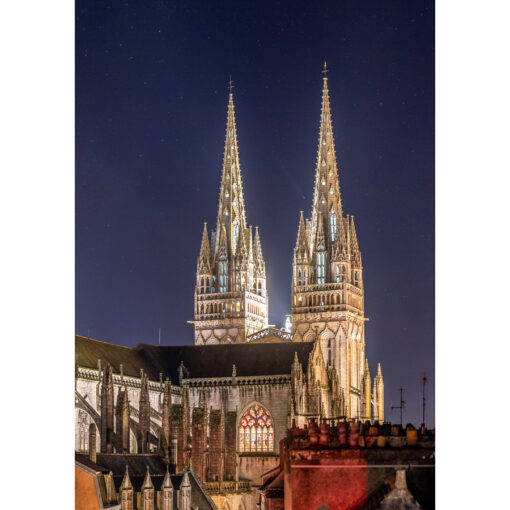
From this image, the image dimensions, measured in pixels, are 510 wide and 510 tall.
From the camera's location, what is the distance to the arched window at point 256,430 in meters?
16.2

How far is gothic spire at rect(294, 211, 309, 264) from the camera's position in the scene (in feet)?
41.0

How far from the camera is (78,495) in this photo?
1096 centimetres

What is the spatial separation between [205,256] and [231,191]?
1.36 meters

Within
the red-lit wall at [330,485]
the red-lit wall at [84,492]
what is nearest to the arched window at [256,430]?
the red-lit wall at [84,492]

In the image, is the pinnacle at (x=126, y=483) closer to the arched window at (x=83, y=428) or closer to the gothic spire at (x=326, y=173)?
the arched window at (x=83, y=428)

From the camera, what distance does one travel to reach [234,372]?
19.1 metres

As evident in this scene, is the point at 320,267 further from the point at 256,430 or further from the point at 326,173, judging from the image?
the point at 256,430

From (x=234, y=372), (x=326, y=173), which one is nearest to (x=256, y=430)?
(x=234, y=372)

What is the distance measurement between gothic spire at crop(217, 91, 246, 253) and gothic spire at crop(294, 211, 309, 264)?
694mm

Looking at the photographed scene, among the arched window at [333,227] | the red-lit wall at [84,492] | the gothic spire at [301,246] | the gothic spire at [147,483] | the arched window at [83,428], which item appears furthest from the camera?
the arched window at [83,428]

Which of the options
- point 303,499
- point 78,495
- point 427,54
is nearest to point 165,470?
point 78,495

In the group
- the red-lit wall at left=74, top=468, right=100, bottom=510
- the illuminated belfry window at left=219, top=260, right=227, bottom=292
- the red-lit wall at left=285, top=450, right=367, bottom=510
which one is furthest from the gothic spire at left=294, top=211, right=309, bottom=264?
the red-lit wall at left=74, top=468, right=100, bottom=510

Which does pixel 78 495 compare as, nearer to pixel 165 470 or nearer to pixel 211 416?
pixel 165 470
